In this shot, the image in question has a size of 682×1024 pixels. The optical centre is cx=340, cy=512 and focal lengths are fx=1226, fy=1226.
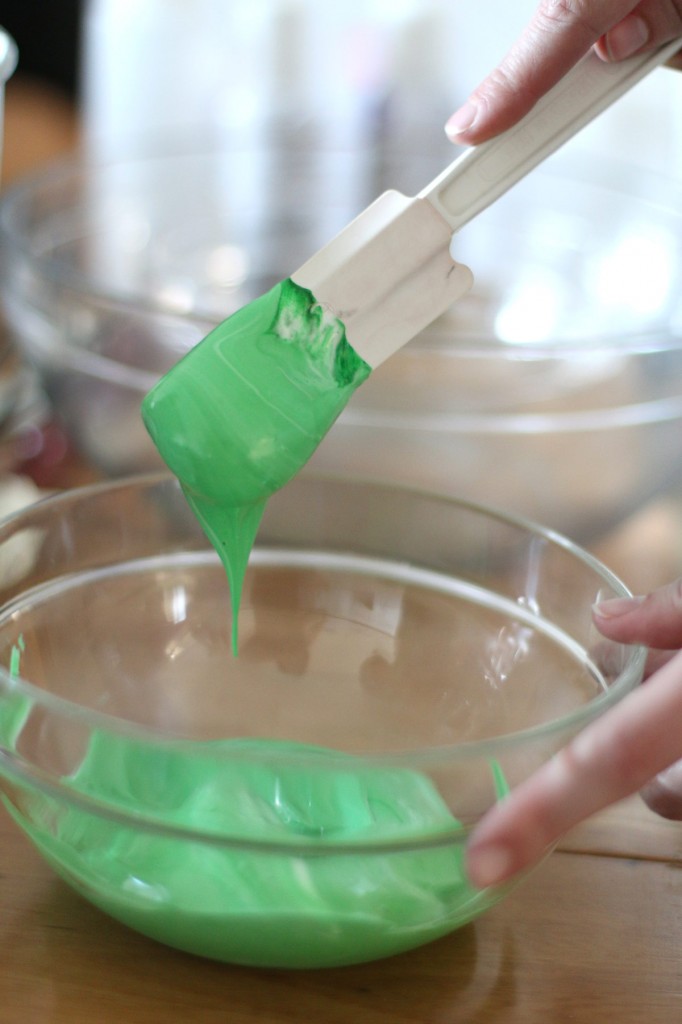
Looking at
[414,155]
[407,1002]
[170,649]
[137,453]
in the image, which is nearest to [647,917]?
[407,1002]

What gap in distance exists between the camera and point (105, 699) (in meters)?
0.65

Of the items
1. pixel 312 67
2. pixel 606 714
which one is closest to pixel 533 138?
pixel 606 714

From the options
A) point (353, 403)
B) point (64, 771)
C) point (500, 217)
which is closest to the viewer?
point (64, 771)

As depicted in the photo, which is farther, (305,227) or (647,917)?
(305,227)

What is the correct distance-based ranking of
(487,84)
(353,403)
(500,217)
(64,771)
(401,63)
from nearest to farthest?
(64,771), (487,84), (353,403), (500,217), (401,63)

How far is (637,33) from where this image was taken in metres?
0.63

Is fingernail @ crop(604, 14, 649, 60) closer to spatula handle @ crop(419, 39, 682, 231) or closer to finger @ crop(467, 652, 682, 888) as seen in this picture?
spatula handle @ crop(419, 39, 682, 231)

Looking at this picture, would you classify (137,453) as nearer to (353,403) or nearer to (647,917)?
(353,403)

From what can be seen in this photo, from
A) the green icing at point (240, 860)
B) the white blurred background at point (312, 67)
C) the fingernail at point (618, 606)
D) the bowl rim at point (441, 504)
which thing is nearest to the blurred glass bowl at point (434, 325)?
the bowl rim at point (441, 504)

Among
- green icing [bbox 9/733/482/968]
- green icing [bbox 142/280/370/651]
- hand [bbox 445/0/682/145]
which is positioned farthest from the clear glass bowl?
hand [bbox 445/0/682/145]

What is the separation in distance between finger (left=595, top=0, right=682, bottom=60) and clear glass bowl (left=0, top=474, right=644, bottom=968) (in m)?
0.25

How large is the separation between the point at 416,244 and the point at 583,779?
260mm

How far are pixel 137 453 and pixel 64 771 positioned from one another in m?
0.47

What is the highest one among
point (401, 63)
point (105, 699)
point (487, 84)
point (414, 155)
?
point (487, 84)
